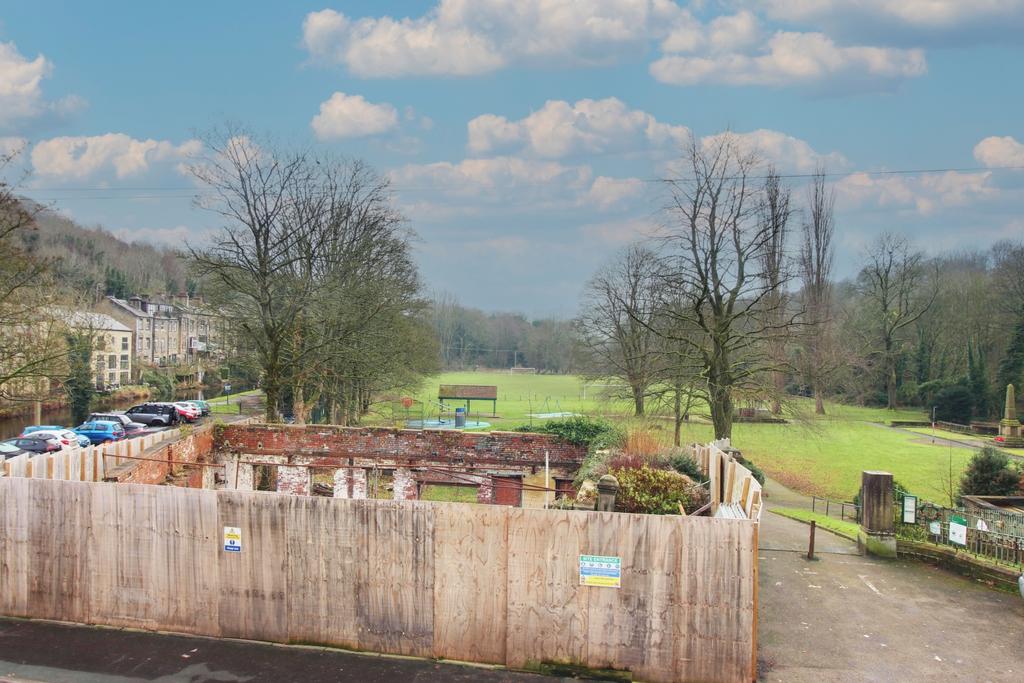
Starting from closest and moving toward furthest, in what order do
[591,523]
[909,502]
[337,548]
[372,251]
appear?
[591,523] < [337,548] < [909,502] < [372,251]

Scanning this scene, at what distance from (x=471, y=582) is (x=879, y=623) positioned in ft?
21.8

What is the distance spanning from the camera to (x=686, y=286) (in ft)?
109

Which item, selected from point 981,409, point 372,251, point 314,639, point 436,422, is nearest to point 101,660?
point 314,639

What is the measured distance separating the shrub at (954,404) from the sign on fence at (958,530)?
187 ft

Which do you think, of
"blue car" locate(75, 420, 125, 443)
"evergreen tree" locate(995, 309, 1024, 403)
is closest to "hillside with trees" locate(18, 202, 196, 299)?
"blue car" locate(75, 420, 125, 443)

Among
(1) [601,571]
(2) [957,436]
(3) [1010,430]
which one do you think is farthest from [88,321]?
(3) [1010,430]

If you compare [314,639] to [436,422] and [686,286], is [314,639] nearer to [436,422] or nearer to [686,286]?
[686,286]

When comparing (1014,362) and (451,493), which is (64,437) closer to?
(451,493)

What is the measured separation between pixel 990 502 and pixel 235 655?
20805mm

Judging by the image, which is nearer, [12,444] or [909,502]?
[909,502]

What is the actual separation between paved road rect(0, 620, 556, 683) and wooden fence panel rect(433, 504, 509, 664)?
0.93 ft

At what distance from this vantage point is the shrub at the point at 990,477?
75.0 ft

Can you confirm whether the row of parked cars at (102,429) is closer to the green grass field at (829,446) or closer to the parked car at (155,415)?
the parked car at (155,415)

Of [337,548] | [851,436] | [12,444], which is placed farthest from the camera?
[851,436]
